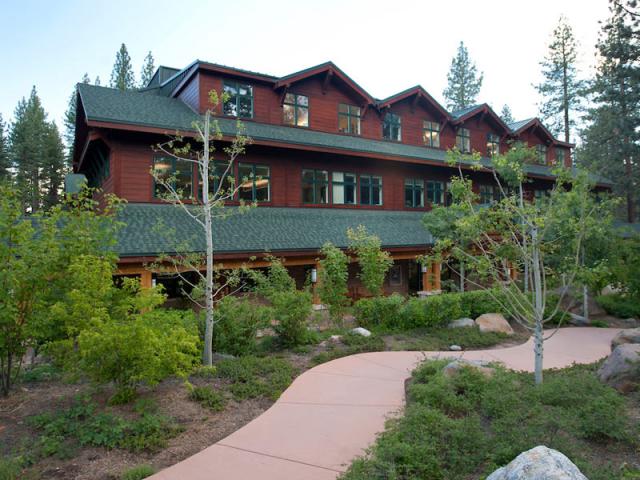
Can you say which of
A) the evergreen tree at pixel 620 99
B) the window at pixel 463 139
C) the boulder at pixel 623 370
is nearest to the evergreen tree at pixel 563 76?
the evergreen tree at pixel 620 99

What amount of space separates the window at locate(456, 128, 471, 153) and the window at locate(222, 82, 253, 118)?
39.7ft

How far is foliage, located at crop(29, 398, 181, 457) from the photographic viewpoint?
15.4 ft

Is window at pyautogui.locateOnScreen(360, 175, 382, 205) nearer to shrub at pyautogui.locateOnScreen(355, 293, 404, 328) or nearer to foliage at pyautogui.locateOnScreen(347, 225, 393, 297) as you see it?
foliage at pyautogui.locateOnScreen(347, 225, 393, 297)

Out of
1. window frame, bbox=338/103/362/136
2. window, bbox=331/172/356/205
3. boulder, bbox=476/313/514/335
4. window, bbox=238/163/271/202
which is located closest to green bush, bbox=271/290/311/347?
boulder, bbox=476/313/514/335

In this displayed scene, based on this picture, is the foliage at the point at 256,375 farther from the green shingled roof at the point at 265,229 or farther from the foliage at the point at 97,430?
the green shingled roof at the point at 265,229

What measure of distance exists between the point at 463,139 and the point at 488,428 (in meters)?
21.4

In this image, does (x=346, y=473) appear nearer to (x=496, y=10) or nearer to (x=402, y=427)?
(x=402, y=427)

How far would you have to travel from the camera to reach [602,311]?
14562 mm

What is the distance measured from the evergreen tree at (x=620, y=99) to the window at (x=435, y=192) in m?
10.7

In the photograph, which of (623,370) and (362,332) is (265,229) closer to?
(362,332)

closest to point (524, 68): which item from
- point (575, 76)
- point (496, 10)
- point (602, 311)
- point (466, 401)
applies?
point (575, 76)

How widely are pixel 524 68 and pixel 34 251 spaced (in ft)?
160

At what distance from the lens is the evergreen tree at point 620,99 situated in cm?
2488

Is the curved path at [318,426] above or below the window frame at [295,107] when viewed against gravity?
below
